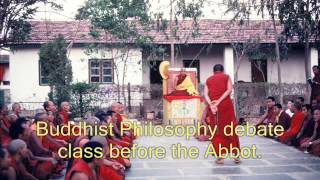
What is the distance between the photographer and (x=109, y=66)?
69.1 ft

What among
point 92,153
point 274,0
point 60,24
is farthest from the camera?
point 60,24

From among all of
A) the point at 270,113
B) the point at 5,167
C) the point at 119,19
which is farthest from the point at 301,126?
the point at 119,19

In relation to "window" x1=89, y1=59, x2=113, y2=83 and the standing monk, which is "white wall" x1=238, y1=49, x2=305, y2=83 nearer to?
"window" x1=89, y1=59, x2=113, y2=83

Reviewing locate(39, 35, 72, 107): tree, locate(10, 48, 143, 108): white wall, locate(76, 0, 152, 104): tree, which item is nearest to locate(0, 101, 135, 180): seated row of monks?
locate(39, 35, 72, 107): tree

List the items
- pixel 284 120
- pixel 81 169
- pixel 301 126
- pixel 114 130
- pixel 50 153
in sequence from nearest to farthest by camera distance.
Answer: pixel 81 169
pixel 50 153
pixel 114 130
pixel 301 126
pixel 284 120

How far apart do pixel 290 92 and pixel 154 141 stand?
857 cm

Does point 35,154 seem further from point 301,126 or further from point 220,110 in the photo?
point 301,126

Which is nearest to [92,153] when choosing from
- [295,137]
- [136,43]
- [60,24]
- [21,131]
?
[21,131]

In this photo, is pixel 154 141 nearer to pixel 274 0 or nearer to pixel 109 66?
pixel 274 0

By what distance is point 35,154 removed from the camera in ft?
23.3

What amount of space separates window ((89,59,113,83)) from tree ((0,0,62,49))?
29.0 feet

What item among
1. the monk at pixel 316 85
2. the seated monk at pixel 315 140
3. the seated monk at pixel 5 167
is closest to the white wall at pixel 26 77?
the monk at pixel 316 85

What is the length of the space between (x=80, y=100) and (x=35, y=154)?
27.8 ft

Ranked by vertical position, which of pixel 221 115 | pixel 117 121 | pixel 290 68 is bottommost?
pixel 117 121
